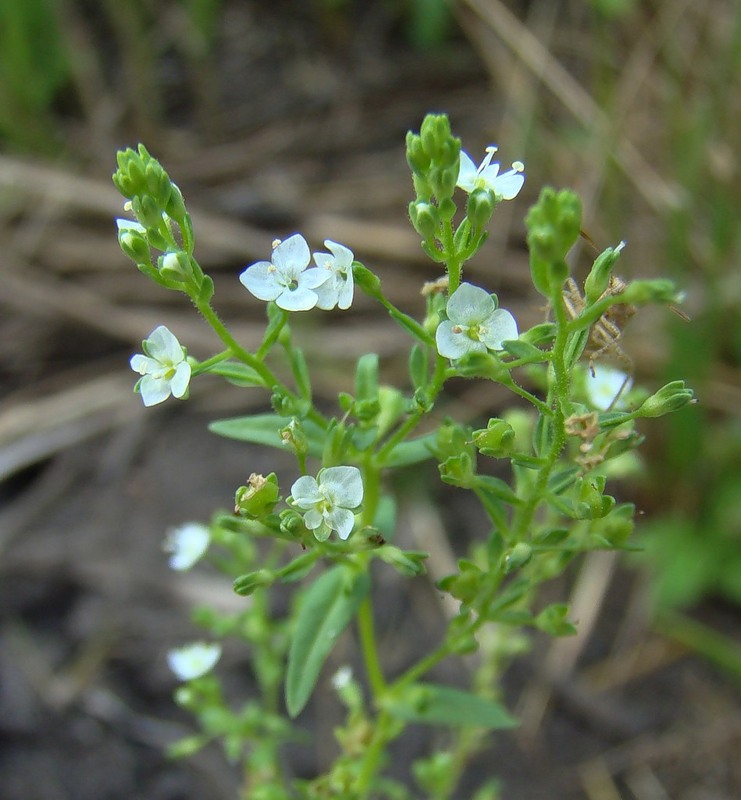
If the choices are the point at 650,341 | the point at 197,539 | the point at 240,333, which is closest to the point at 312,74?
the point at 240,333

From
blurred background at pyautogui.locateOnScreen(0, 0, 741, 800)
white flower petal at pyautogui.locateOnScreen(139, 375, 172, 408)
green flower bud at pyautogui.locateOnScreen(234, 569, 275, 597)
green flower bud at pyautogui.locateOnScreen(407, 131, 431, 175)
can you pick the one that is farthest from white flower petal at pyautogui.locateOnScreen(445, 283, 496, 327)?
blurred background at pyautogui.locateOnScreen(0, 0, 741, 800)

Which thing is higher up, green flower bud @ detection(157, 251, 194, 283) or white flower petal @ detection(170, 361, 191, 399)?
green flower bud @ detection(157, 251, 194, 283)

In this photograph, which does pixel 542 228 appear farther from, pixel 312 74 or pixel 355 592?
pixel 312 74

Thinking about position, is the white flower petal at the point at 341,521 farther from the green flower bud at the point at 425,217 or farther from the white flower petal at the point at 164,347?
the green flower bud at the point at 425,217

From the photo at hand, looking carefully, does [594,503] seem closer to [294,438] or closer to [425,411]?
[425,411]

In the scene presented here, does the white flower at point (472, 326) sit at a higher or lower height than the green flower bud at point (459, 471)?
higher

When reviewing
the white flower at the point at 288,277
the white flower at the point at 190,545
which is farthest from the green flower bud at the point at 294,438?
the white flower at the point at 190,545

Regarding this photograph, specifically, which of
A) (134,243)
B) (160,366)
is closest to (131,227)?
(134,243)

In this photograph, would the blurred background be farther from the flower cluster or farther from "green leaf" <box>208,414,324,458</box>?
the flower cluster
